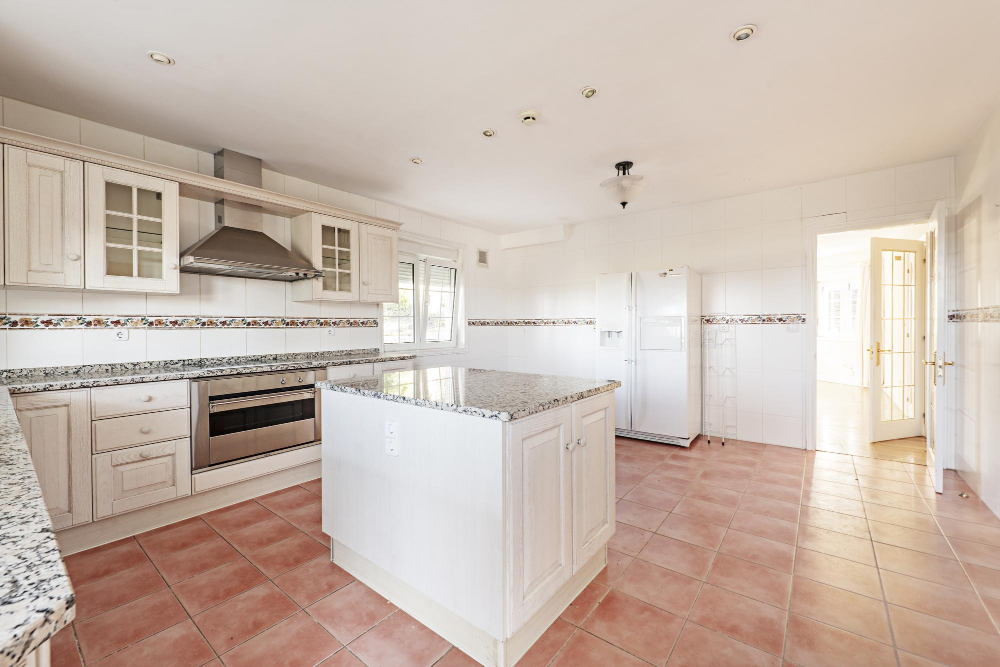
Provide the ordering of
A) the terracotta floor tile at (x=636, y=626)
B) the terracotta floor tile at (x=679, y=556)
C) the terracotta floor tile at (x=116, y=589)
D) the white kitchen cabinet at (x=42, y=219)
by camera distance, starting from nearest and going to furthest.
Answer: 1. the terracotta floor tile at (x=636, y=626)
2. the terracotta floor tile at (x=116, y=589)
3. the terracotta floor tile at (x=679, y=556)
4. the white kitchen cabinet at (x=42, y=219)

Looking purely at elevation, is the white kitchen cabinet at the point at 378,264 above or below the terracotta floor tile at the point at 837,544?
above

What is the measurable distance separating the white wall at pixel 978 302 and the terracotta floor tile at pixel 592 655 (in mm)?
2589

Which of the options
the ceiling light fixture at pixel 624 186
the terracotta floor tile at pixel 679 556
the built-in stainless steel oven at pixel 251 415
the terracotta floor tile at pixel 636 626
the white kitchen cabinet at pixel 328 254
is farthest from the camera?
the white kitchen cabinet at pixel 328 254

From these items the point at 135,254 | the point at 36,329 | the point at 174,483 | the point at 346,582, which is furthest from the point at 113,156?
the point at 346,582

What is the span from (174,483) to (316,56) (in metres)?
2.47

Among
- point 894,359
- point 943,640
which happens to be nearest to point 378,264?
point 943,640

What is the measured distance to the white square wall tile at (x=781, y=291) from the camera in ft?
12.7

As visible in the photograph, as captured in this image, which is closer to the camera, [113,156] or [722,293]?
[113,156]

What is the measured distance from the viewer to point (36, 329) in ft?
8.02

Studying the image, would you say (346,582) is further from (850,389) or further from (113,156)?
(850,389)

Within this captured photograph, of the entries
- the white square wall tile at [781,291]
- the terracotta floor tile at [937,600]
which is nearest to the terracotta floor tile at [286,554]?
the terracotta floor tile at [937,600]

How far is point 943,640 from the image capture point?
158cm

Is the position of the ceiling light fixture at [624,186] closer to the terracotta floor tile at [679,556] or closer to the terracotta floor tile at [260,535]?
the terracotta floor tile at [679,556]

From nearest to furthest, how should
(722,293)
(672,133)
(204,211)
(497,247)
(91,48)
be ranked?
(91,48)
(672,133)
(204,211)
(722,293)
(497,247)
